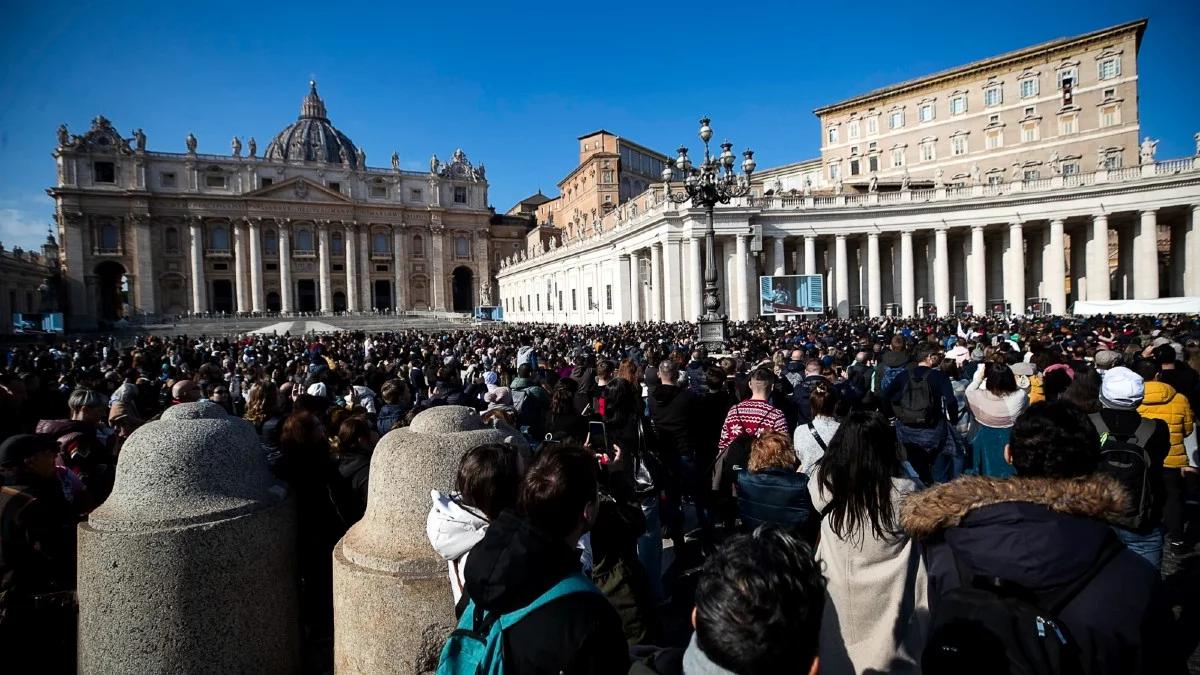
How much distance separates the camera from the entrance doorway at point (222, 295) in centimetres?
7156

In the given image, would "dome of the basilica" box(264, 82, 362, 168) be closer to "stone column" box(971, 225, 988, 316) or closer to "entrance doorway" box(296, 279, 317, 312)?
"entrance doorway" box(296, 279, 317, 312)

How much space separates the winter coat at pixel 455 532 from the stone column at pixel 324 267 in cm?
7807

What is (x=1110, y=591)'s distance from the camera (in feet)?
6.03

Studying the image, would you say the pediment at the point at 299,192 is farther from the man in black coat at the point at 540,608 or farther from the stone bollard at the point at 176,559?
the man in black coat at the point at 540,608

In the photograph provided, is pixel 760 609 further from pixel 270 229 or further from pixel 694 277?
pixel 270 229

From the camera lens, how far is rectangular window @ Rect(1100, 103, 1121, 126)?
42688 mm

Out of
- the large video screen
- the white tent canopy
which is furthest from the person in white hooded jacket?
the white tent canopy

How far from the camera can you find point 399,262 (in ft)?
258

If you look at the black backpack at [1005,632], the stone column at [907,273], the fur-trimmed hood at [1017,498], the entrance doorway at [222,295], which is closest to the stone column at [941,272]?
the stone column at [907,273]

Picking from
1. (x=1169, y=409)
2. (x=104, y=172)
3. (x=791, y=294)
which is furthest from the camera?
(x=104, y=172)

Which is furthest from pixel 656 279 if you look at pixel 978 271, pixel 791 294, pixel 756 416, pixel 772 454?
Result: pixel 772 454

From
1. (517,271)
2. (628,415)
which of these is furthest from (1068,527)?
(517,271)

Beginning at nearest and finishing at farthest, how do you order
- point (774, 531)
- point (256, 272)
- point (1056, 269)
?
1. point (774, 531)
2. point (1056, 269)
3. point (256, 272)

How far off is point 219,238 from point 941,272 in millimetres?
75354
